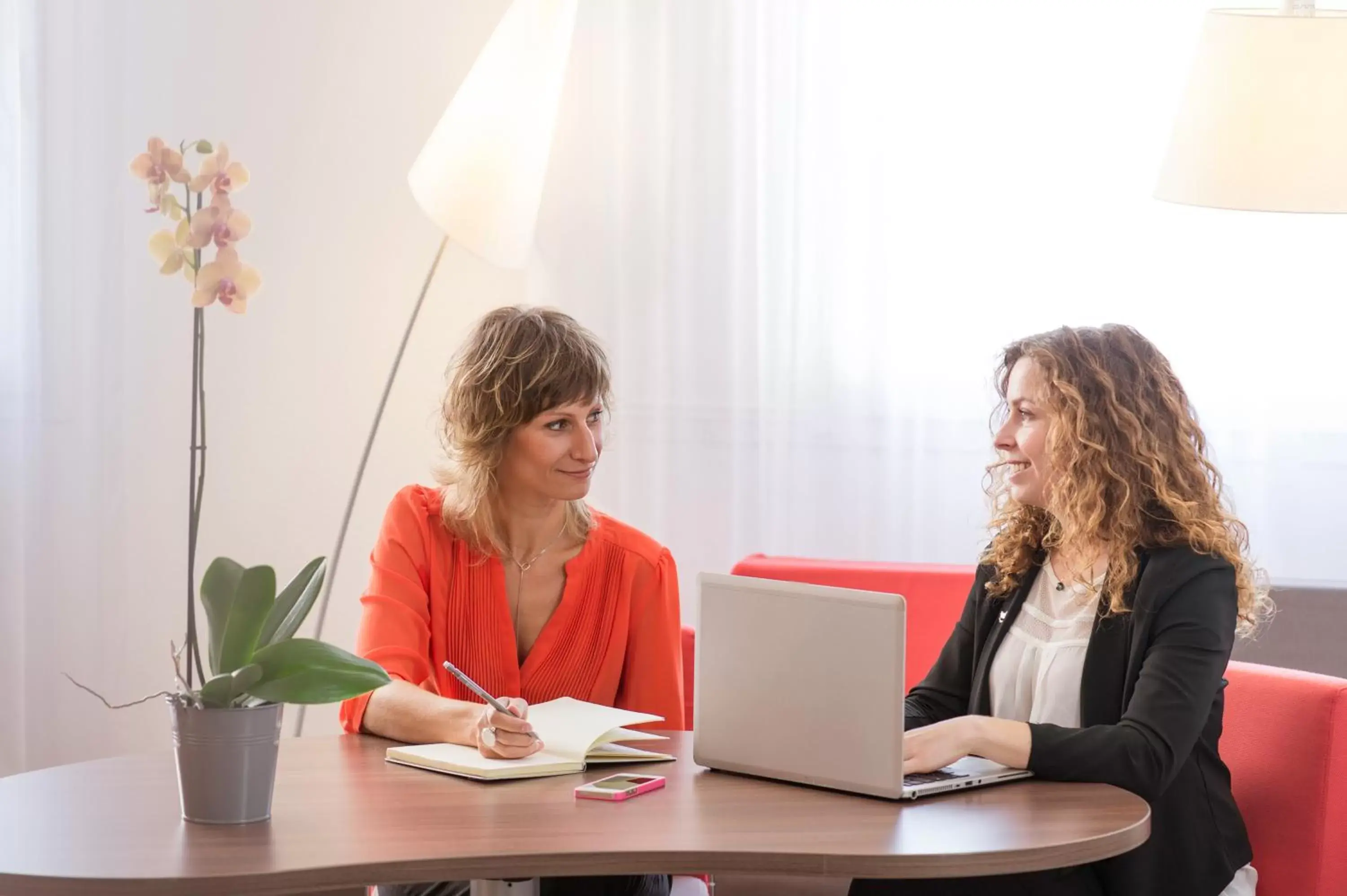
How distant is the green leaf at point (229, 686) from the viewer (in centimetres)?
146

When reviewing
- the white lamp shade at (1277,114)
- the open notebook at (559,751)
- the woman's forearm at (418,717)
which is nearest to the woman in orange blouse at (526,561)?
the woman's forearm at (418,717)

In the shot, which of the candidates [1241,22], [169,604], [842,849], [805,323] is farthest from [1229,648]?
[169,604]

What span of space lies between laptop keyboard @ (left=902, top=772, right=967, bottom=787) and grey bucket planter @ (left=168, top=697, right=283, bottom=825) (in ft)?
2.22

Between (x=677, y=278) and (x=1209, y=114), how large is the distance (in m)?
1.46

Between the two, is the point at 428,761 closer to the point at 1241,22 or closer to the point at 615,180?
the point at 1241,22

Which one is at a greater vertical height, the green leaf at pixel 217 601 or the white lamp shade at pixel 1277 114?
the white lamp shade at pixel 1277 114

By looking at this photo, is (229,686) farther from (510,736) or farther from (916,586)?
(916,586)

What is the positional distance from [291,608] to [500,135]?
1.65m

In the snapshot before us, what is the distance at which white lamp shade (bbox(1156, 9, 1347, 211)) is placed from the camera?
210 cm

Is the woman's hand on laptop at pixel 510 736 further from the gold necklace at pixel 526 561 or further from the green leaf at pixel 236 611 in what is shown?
the gold necklace at pixel 526 561

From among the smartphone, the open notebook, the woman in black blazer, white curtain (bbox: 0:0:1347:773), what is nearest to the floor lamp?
white curtain (bbox: 0:0:1347:773)

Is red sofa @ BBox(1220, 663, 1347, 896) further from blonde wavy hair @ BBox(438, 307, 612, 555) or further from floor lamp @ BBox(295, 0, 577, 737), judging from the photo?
floor lamp @ BBox(295, 0, 577, 737)

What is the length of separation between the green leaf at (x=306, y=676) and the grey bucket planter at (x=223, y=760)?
0.03 meters

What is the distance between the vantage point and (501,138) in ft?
9.87
